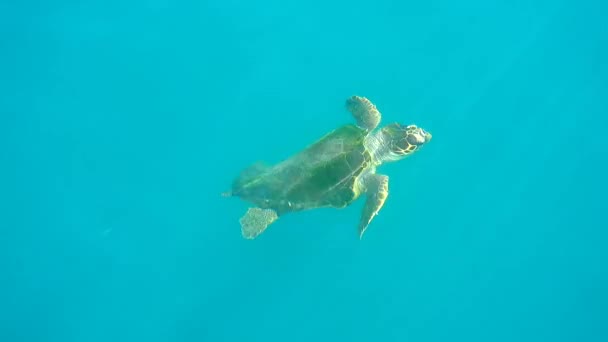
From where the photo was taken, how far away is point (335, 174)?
489cm

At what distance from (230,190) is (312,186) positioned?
114cm

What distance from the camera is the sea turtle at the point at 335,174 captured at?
4895 mm

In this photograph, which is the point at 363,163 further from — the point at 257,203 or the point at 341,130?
the point at 257,203

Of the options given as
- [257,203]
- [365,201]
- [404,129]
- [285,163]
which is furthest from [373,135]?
[257,203]

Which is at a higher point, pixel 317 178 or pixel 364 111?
pixel 364 111

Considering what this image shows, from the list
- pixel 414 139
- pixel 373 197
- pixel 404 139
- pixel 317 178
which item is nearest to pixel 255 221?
pixel 317 178

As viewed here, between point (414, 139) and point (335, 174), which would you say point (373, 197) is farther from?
point (414, 139)

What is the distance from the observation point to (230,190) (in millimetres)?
5438

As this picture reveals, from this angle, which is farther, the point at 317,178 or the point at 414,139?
the point at 414,139

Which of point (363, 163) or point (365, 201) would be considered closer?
point (363, 163)

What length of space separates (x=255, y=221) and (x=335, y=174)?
44.7 inches

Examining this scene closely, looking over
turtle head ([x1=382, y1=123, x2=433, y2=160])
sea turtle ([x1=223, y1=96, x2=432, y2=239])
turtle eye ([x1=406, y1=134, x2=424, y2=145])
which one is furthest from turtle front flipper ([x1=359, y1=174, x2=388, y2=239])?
turtle eye ([x1=406, y1=134, x2=424, y2=145])

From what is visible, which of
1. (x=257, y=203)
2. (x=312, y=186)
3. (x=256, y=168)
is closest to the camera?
(x=312, y=186)

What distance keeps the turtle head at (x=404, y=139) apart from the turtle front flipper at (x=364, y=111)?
206mm
